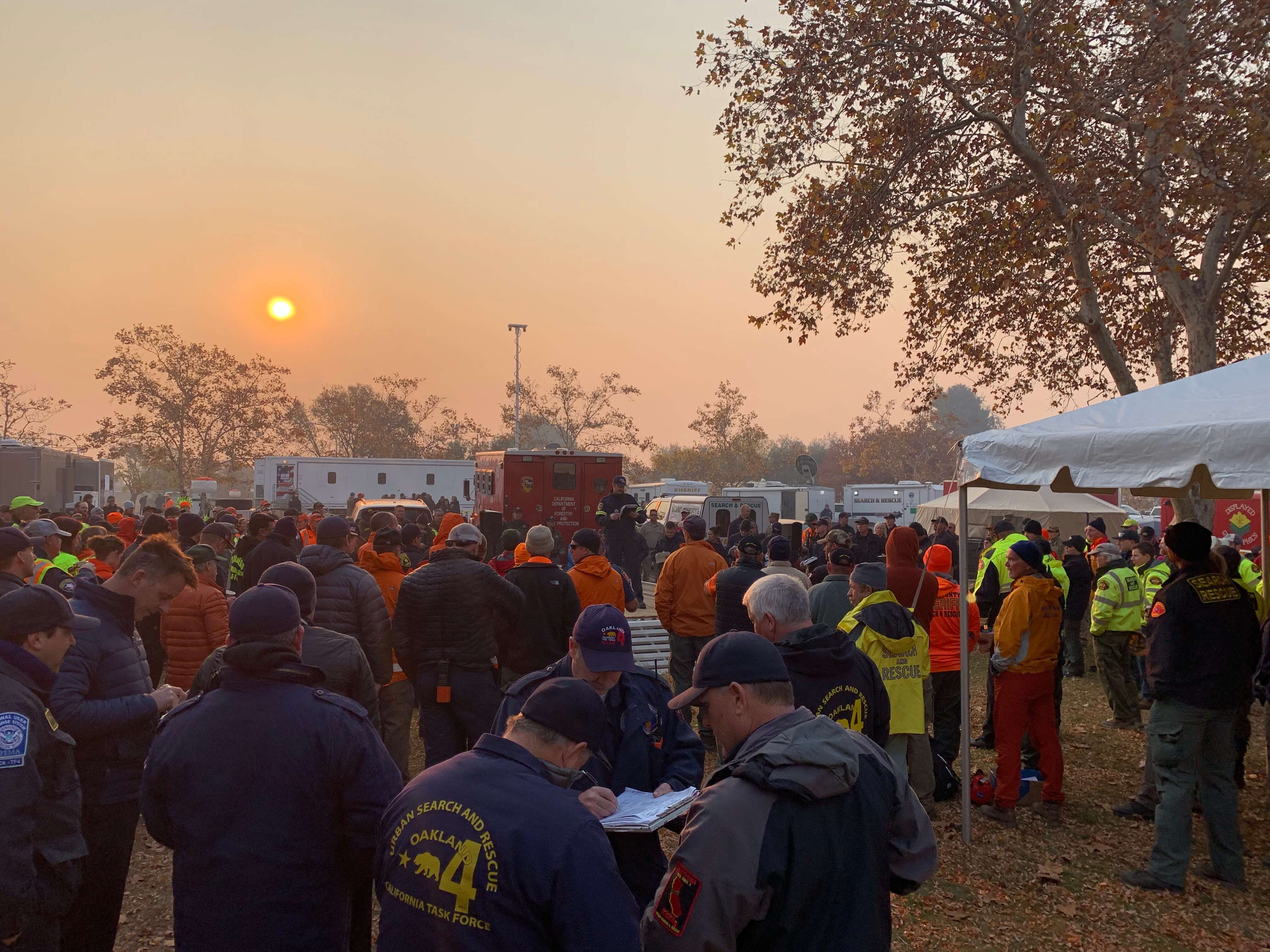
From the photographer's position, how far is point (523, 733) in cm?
213

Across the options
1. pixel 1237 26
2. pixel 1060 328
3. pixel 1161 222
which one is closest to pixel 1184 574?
pixel 1161 222

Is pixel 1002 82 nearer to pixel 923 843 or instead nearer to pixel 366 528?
pixel 366 528

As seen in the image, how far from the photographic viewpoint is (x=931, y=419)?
78.2 m

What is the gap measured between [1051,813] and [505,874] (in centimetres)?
597

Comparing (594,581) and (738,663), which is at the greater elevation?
(738,663)

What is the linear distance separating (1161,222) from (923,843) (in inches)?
448

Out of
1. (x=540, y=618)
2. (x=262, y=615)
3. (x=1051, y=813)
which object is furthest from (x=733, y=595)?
(x=262, y=615)

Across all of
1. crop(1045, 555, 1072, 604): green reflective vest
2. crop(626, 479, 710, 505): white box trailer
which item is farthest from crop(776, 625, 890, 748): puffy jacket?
crop(626, 479, 710, 505): white box trailer

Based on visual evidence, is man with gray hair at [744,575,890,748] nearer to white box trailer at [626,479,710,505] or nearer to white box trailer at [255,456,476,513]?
white box trailer at [626,479,710,505]

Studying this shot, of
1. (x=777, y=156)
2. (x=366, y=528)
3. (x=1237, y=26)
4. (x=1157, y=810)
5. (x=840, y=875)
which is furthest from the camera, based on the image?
(x=777, y=156)

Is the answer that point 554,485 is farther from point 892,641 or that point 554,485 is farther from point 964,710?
point 892,641

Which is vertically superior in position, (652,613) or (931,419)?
(931,419)

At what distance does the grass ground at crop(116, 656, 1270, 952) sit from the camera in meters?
4.80

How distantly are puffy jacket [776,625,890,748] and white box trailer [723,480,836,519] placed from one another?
27408 millimetres
